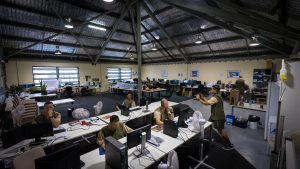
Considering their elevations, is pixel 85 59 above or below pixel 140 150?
above

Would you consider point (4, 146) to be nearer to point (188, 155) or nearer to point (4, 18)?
point (188, 155)

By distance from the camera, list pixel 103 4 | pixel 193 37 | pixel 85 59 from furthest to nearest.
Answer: pixel 85 59 < pixel 193 37 < pixel 103 4

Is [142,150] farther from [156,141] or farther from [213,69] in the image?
[213,69]

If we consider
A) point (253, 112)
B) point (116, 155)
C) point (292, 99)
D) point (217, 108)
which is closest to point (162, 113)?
point (217, 108)

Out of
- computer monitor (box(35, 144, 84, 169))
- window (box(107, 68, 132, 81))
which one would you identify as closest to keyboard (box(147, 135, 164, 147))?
computer monitor (box(35, 144, 84, 169))

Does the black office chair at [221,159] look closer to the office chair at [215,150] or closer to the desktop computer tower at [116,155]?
the office chair at [215,150]

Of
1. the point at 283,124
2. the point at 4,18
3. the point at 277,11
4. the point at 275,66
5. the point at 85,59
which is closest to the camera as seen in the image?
the point at 283,124

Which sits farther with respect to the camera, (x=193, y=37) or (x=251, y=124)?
(x=193, y=37)

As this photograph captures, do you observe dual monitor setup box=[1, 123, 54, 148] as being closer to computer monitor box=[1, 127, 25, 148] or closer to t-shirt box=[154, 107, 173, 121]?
computer monitor box=[1, 127, 25, 148]

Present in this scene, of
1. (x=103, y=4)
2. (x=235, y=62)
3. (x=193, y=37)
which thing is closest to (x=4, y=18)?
(x=103, y=4)

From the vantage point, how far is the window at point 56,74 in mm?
10164

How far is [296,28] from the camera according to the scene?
323 cm

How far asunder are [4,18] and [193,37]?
33.3 ft

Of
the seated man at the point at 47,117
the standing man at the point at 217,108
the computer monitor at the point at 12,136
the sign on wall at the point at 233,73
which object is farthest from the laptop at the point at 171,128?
the sign on wall at the point at 233,73
